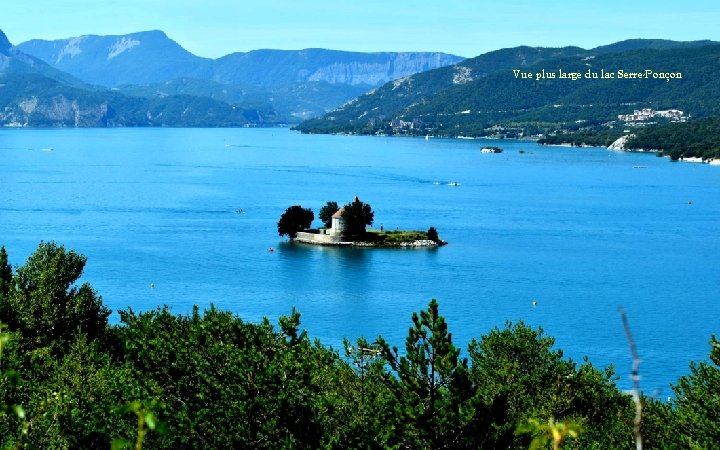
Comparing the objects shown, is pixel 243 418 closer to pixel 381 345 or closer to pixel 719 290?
pixel 381 345

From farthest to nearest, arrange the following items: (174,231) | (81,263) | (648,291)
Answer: (174,231), (648,291), (81,263)

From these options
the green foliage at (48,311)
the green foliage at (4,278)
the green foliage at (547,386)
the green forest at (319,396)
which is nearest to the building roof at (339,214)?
the green foliage at (48,311)

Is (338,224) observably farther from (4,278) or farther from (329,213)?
(4,278)

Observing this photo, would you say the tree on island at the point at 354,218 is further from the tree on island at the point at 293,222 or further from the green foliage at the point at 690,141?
the green foliage at the point at 690,141

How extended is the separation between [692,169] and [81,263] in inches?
5253

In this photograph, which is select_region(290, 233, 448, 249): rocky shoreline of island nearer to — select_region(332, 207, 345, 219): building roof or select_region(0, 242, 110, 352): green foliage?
select_region(332, 207, 345, 219): building roof

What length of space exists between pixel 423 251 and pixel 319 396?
2176 inches

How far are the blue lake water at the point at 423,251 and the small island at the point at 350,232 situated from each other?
65.3 inches

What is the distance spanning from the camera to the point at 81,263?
35719mm

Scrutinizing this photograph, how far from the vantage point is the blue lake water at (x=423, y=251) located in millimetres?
51219

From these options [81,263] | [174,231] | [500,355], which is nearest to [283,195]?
[174,231]

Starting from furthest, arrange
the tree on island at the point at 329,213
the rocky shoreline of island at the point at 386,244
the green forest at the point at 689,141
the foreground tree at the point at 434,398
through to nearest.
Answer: the green forest at the point at 689,141, the tree on island at the point at 329,213, the rocky shoreline of island at the point at 386,244, the foreground tree at the point at 434,398

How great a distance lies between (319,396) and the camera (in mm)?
17859

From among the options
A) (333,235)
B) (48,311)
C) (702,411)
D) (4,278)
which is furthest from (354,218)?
(702,411)
